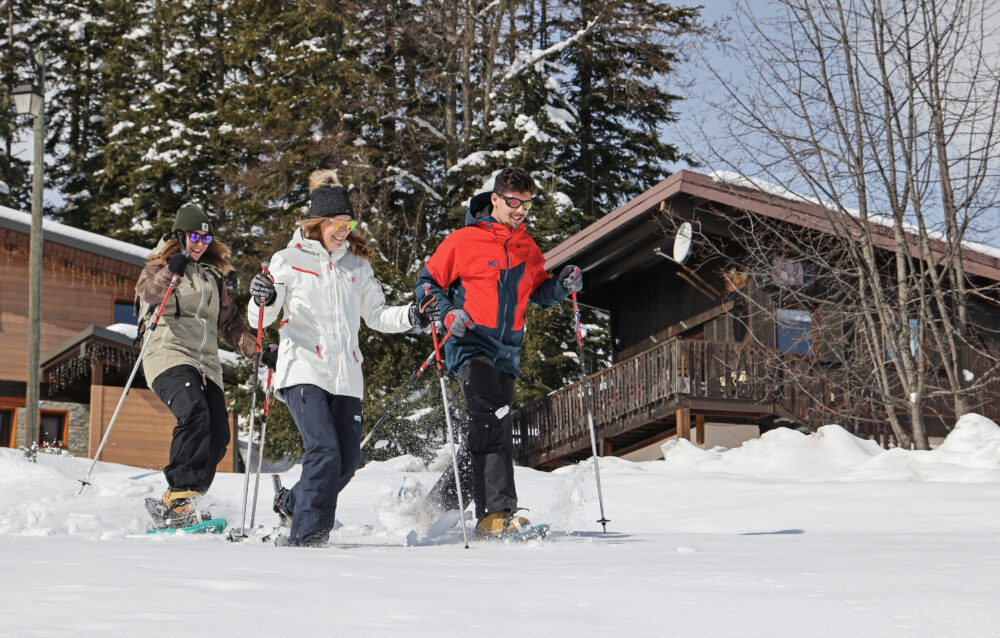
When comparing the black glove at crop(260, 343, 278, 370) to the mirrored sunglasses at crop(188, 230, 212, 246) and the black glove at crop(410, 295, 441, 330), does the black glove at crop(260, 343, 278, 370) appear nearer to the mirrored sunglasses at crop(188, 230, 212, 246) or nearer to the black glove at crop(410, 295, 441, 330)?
the black glove at crop(410, 295, 441, 330)

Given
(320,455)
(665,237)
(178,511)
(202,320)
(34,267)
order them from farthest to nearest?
1. (665,237)
2. (34,267)
3. (202,320)
4. (178,511)
5. (320,455)

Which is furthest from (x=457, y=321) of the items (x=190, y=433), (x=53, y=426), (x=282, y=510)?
(x=53, y=426)

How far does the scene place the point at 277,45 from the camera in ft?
96.1

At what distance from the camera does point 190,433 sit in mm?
5594

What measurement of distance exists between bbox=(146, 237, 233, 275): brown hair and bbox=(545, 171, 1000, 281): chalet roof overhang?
764 centimetres

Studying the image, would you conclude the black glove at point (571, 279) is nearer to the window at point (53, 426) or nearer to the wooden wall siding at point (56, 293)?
the window at point (53, 426)

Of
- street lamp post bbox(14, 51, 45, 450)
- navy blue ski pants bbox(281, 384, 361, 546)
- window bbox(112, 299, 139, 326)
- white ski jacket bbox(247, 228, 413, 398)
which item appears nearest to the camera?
navy blue ski pants bbox(281, 384, 361, 546)

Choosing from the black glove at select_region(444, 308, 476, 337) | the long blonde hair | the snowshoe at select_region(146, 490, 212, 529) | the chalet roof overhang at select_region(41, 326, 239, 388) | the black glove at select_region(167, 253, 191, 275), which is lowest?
the snowshoe at select_region(146, 490, 212, 529)

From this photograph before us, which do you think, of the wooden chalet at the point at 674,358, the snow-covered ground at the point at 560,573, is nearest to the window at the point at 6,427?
the wooden chalet at the point at 674,358

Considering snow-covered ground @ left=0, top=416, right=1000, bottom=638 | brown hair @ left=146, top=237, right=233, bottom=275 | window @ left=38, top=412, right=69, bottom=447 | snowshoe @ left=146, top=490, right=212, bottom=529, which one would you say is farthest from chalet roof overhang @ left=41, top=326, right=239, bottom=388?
snowshoe @ left=146, top=490, right=212, bottom=529

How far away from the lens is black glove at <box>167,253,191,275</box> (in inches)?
227

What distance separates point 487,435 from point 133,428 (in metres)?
15.7

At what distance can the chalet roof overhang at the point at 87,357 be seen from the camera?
1833cm

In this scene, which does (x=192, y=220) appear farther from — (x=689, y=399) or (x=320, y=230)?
(x=689, y=399)
